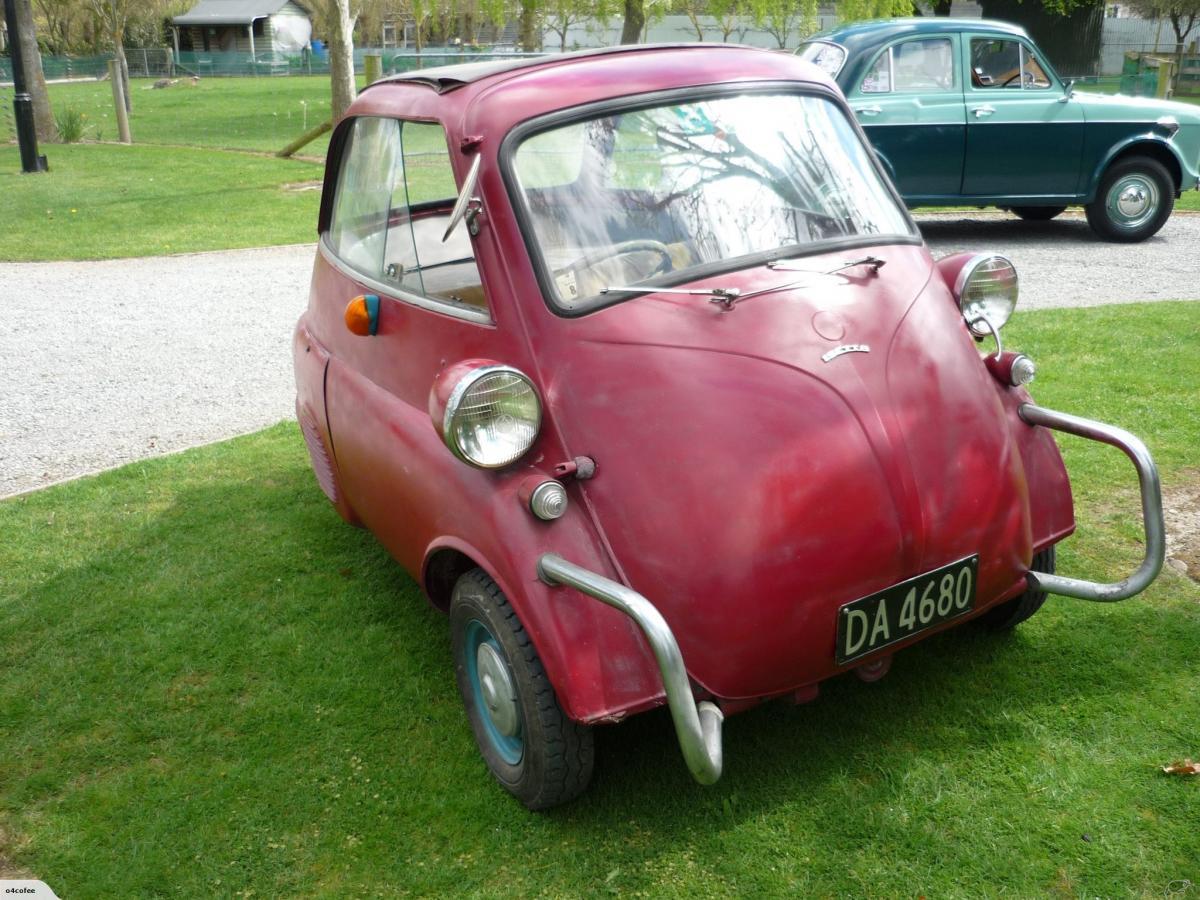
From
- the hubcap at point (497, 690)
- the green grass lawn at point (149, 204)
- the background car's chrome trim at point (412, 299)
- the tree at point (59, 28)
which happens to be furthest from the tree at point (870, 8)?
the tree at point (59, 28)

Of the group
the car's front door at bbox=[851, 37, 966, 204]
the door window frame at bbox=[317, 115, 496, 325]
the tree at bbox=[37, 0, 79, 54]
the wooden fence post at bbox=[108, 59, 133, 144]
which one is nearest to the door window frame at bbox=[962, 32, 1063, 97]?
the car's front door at bbox=[851, 37, 966, 204]

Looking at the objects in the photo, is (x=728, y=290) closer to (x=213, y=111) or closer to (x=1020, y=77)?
(x=1020, y=77)

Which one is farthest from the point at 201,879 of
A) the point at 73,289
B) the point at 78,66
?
the point at 78,66

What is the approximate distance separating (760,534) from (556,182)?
1.18m

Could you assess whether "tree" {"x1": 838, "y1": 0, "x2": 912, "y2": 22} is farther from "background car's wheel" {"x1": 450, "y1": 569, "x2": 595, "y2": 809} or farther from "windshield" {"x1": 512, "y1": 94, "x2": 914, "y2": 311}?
"background car's wheel" {"x1": 450, "y1": 569, "x2": 595, "y2": 809}

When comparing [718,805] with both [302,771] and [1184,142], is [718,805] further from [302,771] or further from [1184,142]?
[1184,142]

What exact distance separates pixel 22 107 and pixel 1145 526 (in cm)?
1652

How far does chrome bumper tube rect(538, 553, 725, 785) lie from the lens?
2.35 metres

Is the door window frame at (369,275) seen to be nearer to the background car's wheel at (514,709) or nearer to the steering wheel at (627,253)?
the steering wheel at (627,253)

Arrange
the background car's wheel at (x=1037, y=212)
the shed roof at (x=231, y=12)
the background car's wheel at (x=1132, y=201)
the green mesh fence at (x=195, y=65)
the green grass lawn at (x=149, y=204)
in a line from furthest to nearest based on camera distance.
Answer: the shed roof at (x=231, y=12), the green mesh fence at (x=195, y=65), the background car's wheel at (x=1037, y=212), the green grass lawn at (x=149, y=204), the background car's wheel at (x=1132, y=201)

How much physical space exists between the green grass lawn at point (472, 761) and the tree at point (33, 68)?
14.8 m

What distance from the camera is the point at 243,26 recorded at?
65.8m

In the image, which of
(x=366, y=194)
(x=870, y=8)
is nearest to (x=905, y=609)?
(x=366, y=194)

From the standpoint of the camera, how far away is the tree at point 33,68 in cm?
1703
